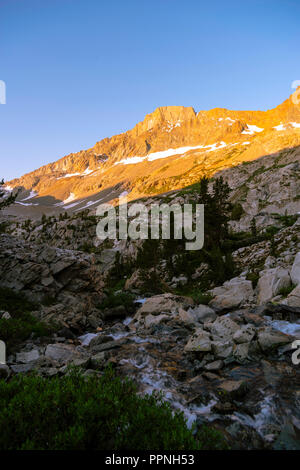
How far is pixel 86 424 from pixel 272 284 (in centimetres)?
1600

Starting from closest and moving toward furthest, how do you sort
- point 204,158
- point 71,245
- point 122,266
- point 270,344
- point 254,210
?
point 270,344, point 122,266, point 254,210, point 71,245, point 204,158

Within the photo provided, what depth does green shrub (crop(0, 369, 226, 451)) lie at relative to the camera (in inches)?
159

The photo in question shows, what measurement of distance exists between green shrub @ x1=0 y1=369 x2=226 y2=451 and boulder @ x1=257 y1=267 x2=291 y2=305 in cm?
1324

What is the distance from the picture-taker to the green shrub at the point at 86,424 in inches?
159

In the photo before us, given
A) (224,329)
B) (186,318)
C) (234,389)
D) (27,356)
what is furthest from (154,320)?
(234,389)

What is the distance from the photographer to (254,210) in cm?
7256

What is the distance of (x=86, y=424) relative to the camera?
4473 mm

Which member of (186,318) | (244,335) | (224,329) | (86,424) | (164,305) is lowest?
(164,305)

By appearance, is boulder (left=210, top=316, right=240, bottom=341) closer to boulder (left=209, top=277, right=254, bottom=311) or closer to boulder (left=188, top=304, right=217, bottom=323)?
boulder (left=188, top=304, right=217, bottom=323)

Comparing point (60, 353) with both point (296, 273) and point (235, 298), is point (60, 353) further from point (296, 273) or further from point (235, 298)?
point (296, 273)

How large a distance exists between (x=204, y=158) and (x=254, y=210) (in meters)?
138

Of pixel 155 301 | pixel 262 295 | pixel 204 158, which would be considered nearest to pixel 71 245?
pixel 155 301

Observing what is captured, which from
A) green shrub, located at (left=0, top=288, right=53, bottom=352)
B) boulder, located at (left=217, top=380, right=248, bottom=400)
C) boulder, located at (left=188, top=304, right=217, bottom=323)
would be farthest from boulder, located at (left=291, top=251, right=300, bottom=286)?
green shrub, located at (left=0, top=288, right=53, bottom=352)

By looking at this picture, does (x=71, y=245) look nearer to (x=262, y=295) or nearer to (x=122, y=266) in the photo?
(x=122, y=266)
